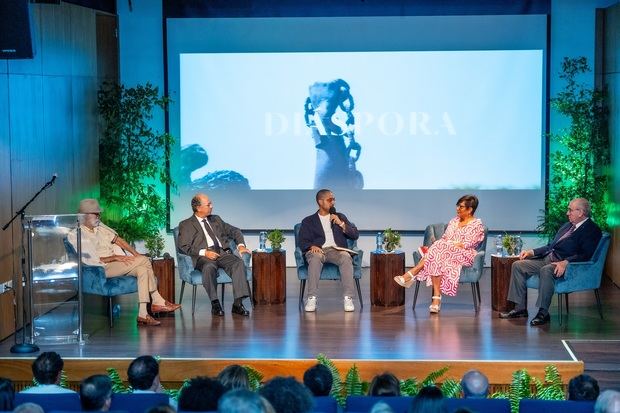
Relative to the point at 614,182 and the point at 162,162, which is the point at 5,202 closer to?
the point at 162,162

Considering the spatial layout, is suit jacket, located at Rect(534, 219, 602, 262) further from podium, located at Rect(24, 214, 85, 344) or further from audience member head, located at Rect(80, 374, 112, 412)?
audience member head, located at Rect(80, 374, 112, 412)

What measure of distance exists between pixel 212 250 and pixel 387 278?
1.59 metres

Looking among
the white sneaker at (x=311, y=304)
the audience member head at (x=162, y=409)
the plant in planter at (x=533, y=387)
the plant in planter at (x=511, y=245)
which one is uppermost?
the plant in planter at (x=511, y=245)

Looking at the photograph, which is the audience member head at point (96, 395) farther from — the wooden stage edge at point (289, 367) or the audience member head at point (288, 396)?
the wooden stage edge at point (289, 367)

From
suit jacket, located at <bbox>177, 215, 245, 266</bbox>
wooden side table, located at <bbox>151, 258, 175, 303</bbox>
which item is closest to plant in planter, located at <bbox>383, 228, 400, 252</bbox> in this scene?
suit jacket, located at <bbox>177, 215, 245, 266</bbox>

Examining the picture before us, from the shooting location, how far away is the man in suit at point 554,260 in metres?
9.02

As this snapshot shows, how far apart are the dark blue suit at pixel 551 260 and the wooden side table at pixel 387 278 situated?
107cm

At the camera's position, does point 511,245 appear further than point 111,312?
Yes

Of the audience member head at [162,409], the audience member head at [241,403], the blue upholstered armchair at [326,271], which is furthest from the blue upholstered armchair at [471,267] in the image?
the audience member head at [241,403]

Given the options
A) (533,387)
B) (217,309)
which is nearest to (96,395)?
(533,387)

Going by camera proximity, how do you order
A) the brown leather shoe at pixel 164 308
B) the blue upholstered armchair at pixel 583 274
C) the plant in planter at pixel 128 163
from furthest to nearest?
the plant in planter at pixel 128 163, the brown leather shoe at pixel 164 308, the blue upholstered armchair at pixel 583 274

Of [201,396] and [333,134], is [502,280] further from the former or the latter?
[201,396]

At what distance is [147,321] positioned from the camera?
9102 mm

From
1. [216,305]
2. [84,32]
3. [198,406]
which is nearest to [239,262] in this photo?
Result: [216,305]
